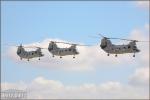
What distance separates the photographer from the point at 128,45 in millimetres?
180750

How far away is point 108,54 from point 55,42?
24179mm

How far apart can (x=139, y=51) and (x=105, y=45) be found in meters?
17.3

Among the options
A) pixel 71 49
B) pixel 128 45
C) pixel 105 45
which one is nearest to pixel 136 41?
pixel 128 45

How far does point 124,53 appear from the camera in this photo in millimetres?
180875

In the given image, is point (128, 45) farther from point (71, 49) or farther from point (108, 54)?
point (71, 49)

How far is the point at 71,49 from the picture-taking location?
19100 centimetres

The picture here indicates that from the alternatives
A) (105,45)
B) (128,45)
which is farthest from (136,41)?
(105,45)

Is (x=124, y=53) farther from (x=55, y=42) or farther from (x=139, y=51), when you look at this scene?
(x=55, y=42)

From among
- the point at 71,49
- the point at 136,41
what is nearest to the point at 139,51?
the point at 136,41

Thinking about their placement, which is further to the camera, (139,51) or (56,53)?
Answer: (56,53)

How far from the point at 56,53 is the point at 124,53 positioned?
31.7m

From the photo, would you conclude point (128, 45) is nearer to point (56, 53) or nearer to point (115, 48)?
point (115, 48)

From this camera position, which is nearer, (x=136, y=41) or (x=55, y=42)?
(x=136, y=41)

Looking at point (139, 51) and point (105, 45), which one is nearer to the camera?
point (139, 51)
